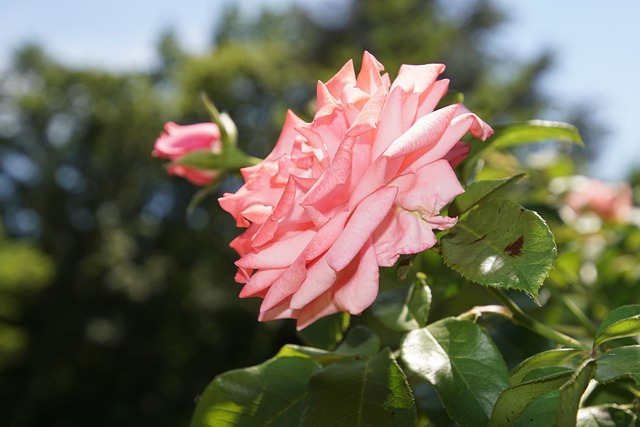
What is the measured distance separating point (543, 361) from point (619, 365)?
25 millimetres

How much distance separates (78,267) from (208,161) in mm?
6906

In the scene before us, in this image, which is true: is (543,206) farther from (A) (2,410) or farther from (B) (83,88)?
(B) (83,88)

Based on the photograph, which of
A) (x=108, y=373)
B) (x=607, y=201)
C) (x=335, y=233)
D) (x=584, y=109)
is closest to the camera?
(x=335, y=233)

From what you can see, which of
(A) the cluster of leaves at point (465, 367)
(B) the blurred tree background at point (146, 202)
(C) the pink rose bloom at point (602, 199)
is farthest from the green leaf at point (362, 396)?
(B) the blurred tree background at point (146, 202)

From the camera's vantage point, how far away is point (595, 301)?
1.56ft

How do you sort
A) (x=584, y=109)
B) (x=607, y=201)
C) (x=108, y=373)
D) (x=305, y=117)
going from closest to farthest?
(x=305, y=117)
(x=607, y=201)
(x=108, y=373)
(x=584, y=109)

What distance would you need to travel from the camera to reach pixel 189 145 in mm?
438

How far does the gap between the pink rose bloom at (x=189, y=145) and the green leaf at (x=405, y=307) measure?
0.18 meters

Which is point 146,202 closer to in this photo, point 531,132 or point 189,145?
point 189,145

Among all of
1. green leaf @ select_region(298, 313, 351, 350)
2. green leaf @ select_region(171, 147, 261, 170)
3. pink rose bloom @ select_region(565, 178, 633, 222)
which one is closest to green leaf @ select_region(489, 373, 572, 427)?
green leaf @ select_region(298, 313, 351, 350)

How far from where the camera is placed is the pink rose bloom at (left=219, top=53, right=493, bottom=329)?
204mm

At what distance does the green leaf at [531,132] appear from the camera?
324 millimetres

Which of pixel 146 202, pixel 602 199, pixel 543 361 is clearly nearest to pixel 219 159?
pixel 543 361

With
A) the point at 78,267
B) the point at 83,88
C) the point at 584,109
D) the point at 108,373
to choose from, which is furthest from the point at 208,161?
the point at 584,109
